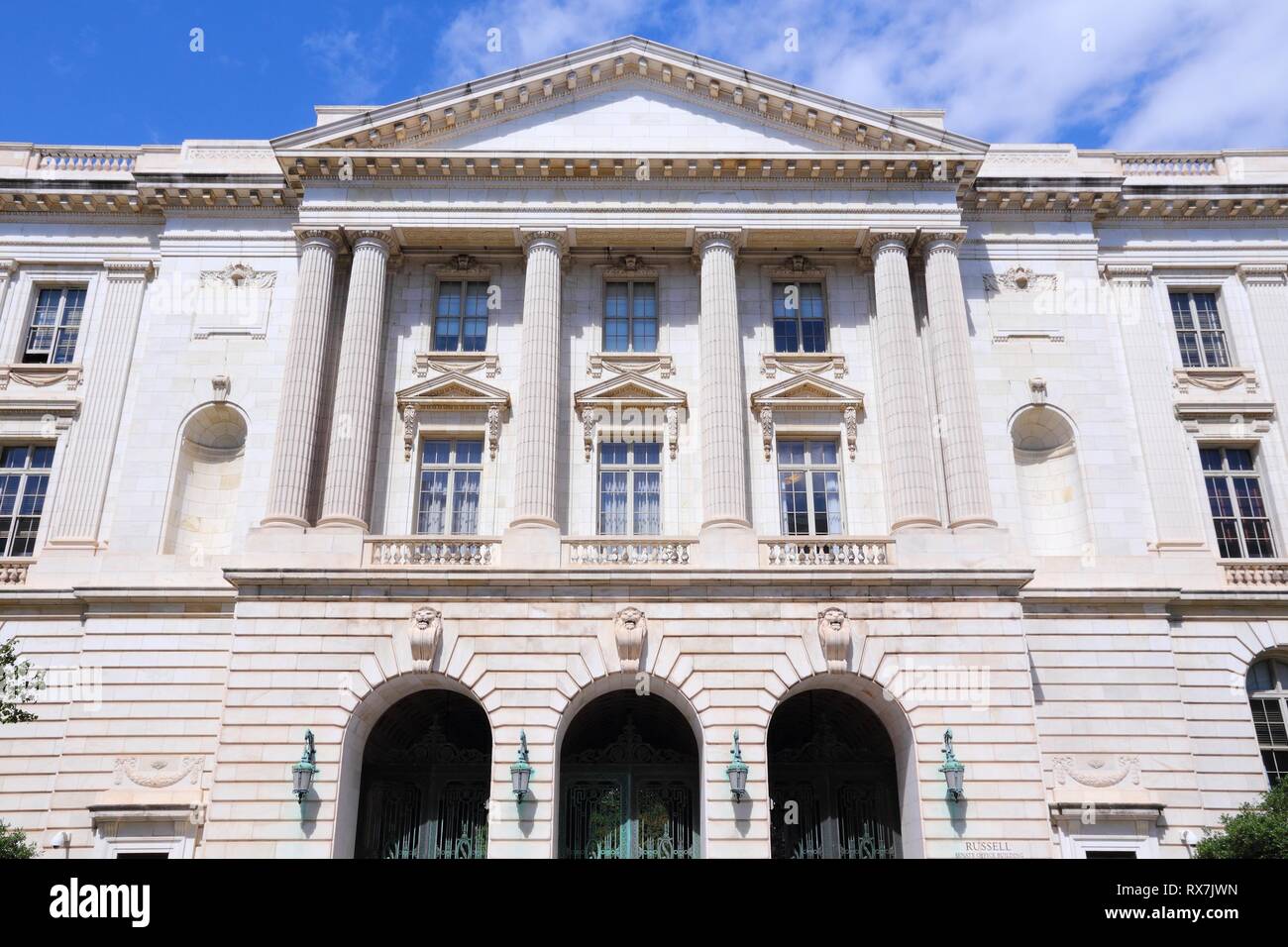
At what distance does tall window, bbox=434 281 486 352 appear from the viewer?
27.2 m

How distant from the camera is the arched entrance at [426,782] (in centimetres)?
2320

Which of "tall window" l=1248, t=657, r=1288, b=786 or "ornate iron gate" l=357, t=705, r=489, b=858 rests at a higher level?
"tall window" l=1248, t=657, r=1288, b=786

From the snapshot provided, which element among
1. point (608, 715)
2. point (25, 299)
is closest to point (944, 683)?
point (608, 715)

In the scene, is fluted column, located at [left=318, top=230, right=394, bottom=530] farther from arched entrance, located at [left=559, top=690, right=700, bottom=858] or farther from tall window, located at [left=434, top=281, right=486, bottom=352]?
arched entrance, located at [left=559, top=690, right=700, bottom=858]

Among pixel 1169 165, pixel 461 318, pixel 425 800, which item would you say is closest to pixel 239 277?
pixel 461 318

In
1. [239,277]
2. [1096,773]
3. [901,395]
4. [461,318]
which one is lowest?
[1096,773]

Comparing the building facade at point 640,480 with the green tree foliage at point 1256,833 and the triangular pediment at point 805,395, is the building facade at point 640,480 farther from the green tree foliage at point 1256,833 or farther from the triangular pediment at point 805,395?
the green tree foliage at point 1256,833

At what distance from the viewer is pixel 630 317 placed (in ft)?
90.2

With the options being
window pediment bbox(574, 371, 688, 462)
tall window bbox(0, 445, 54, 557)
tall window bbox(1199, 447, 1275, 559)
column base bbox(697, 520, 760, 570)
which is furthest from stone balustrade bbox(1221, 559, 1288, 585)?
tall window bbox(0, 445, 54, 557)

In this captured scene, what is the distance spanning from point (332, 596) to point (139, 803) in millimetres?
5738

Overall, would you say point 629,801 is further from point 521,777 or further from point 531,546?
point 531,546

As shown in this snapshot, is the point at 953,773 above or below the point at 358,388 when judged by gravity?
below

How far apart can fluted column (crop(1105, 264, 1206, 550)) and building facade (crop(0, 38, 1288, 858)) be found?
3.9 inches

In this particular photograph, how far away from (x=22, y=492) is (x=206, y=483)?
4503 mm
